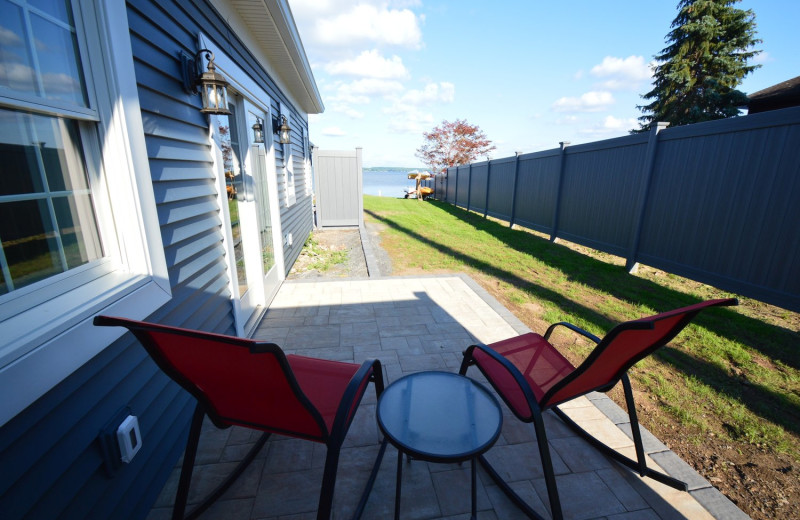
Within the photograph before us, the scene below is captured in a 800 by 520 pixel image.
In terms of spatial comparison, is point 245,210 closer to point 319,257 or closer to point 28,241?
point 28,241

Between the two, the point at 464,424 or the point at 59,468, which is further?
the point at 464,424

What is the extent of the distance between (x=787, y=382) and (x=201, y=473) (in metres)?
4.30

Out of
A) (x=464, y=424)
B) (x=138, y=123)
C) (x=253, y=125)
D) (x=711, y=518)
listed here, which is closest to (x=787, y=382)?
(x=711, y=518)

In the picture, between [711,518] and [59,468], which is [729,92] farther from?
[59,468]

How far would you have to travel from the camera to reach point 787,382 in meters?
2.74

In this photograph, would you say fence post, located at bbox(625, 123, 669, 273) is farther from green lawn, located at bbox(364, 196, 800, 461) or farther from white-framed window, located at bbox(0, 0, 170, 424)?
white-framed window, located at bbox(0, 0, 170, 424)

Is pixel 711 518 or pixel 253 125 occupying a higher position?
pixel 253 125

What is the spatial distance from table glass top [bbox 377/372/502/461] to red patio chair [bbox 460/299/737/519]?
17cm

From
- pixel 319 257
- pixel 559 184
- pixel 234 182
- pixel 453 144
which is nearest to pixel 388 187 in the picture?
pixel 453 144

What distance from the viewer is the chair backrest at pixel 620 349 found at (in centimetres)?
136

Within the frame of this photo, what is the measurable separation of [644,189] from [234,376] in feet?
20.4

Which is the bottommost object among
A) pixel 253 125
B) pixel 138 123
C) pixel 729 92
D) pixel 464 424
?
pixel 464 424

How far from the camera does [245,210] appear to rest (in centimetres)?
360

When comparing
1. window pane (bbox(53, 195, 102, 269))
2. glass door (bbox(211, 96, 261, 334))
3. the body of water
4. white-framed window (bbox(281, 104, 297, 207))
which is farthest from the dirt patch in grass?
the body of water
